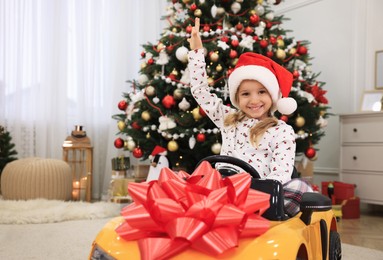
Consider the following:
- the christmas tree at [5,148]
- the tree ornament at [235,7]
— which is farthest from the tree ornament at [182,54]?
the christmas tree at [5,148]

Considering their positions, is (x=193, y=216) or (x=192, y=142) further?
(x=192, y=142)

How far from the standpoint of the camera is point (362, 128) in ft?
11.6

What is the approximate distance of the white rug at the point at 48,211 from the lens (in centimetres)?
283

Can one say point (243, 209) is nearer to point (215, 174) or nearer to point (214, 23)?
point (215, 174)

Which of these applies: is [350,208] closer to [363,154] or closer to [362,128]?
[363,154]

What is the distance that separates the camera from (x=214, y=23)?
10.8 ft

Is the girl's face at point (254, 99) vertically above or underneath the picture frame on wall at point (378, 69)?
underneath

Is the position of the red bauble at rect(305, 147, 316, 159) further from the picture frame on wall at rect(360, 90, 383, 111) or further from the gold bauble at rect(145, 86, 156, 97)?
the gold bauble at rect(145, 86, 156, 97)

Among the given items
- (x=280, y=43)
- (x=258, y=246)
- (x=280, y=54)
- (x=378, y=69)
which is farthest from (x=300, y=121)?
(x=258, y=246)

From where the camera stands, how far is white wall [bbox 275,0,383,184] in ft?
12.7

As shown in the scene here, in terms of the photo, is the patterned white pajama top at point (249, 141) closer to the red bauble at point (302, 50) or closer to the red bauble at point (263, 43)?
the red bauble at point (263, 43)

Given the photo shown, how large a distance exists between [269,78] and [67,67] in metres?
3.09

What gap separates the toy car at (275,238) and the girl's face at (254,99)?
0.50 meters

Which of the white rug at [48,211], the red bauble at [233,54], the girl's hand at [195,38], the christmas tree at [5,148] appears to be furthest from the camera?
the christmas tree at [5,148]
